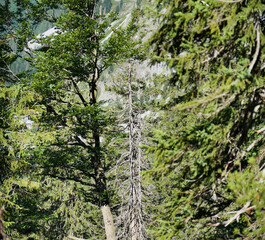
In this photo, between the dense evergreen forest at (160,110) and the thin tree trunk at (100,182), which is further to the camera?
the thin tree trunk at (100,182)

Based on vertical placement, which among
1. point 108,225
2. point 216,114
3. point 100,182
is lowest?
point 108,225

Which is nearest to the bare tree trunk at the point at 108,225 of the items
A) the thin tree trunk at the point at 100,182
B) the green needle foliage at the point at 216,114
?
the thin tree trunk at the point at 100,182

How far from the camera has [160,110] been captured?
5418 millimetres

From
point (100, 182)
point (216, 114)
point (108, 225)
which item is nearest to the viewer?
point (216, 114)

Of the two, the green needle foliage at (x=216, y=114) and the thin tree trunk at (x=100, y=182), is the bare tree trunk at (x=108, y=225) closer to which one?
the thin tree trunk at (x=100, y=182)

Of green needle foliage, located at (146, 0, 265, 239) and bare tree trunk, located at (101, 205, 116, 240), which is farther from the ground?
green needle foliage, located at (146, 0, 265, 239)

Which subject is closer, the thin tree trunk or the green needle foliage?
the green needle foliage

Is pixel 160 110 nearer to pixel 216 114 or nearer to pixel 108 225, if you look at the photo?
pixel 216 114

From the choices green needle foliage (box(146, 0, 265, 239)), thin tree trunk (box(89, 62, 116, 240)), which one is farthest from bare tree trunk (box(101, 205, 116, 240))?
green needle foliage (box(146, 0, 265, 239))

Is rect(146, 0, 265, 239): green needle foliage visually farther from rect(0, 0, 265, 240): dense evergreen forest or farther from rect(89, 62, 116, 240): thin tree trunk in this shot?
rect(89, 62, 116, 240): thin tree trunk

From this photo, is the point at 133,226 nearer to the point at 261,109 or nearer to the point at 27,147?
the point at 27,147

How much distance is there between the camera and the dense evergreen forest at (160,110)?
11.1ft

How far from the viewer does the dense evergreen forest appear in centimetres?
338

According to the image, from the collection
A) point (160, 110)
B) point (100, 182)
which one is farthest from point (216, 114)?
point (100, 182)
